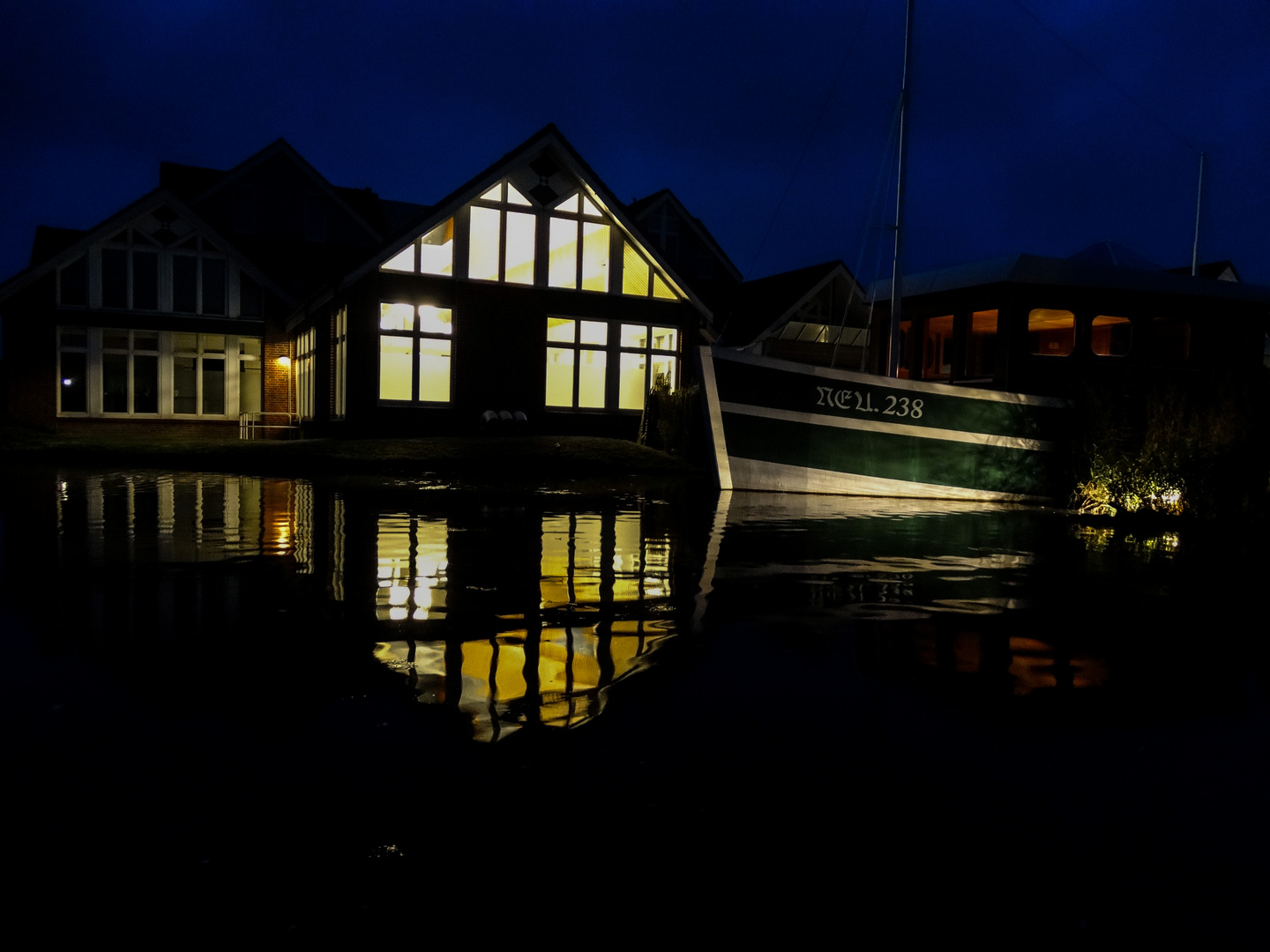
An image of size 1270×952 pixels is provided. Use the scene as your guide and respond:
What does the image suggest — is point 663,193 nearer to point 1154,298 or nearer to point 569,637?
point 1154,298

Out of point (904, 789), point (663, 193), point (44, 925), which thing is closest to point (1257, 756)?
point (904, 789)

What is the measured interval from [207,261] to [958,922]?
93.6 ft

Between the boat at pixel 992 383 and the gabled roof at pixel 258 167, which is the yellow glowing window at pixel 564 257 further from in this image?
the gabled roof at pixel 258 167

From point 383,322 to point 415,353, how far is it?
993 mm

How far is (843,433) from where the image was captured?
14.5 metres

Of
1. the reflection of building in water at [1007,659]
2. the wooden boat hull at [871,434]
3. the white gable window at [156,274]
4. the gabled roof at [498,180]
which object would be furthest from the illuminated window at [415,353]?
the reflection of building in water at [1007,659]

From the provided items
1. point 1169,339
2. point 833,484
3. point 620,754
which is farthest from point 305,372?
point 620,754

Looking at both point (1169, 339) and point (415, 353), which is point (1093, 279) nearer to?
point (1169, 339)

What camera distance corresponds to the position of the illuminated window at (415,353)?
73.4 ft

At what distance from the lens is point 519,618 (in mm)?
4996

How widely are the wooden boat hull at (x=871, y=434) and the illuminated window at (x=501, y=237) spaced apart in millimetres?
10108

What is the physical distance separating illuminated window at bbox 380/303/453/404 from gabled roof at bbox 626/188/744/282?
1768cm

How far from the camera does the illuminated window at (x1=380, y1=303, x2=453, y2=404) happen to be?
2238 cm

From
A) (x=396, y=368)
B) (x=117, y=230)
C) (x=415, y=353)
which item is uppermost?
(x=117, y=230)
